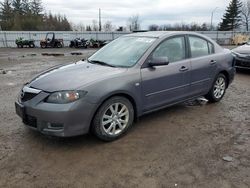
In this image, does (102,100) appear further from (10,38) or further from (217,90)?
(10,38)

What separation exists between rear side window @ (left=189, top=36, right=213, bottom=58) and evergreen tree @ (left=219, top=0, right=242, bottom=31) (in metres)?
64.6

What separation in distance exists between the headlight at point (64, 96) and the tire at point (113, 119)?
0.38m

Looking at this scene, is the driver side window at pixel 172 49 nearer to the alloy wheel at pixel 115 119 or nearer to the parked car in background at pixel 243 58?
the alloy wheel at pixel 115 119

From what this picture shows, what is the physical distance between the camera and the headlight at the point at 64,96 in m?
3.48

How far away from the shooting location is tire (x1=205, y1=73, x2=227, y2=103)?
5684 millimetres

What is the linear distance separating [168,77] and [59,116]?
2006mm

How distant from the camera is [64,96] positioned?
349cm

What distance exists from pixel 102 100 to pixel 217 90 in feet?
10.5

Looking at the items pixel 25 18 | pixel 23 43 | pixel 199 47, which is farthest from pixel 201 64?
pixel 25 18

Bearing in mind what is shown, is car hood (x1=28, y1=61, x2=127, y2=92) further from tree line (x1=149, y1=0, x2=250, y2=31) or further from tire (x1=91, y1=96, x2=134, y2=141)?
tree line (x1=149, y1=0, x2=250, y2=31)

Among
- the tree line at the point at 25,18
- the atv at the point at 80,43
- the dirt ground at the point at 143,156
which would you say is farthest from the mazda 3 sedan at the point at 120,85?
the tree line at the point at 25,18

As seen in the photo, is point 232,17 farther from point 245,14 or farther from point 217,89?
point 217,89

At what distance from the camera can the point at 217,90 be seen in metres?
5.83

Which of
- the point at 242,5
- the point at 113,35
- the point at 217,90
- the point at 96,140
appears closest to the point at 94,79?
the point at 96,140
